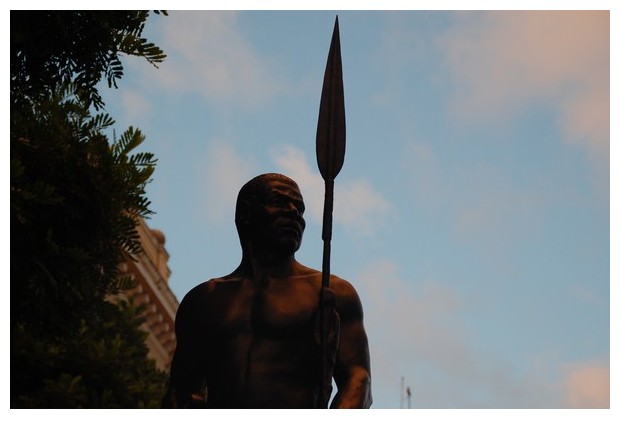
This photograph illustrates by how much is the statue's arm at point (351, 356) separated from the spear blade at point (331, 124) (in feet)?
2.00

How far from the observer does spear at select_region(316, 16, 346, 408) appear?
21.3 feet

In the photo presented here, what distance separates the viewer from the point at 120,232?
14.1 metres

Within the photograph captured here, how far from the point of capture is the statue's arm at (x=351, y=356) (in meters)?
6.56

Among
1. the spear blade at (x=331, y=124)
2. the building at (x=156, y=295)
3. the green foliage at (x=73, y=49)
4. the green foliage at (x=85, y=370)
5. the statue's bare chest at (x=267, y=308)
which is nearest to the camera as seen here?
the statue's bare chest at (x=267, y=308)

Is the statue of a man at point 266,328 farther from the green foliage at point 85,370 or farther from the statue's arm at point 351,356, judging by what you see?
the green foliage at point 85,370

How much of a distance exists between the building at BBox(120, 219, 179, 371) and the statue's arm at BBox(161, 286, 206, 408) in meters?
34.7

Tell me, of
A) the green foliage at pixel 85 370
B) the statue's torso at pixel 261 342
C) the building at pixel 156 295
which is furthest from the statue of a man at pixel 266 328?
the building at pixel 156 295

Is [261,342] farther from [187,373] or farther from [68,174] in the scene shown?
[68,174]

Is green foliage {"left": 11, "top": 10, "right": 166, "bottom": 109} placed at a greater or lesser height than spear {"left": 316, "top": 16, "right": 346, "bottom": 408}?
greater

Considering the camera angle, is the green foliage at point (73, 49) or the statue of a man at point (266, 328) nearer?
the statue of a man at point (266, 328)

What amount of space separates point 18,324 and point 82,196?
1524mm

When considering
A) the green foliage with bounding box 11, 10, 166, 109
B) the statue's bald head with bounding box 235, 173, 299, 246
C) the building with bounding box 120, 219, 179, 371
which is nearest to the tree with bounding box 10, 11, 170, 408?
the green foliage with bounding box 11, 10, 166, 109

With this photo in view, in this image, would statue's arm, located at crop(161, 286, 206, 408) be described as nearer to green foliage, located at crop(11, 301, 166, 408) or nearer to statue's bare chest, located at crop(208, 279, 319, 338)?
statue's bare chest, located at crop(208, 279, 319, 338)

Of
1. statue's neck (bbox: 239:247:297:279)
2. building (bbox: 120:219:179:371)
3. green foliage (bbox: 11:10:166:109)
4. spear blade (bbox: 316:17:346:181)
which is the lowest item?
statue's neck (bbox: 239:247:297:279)
